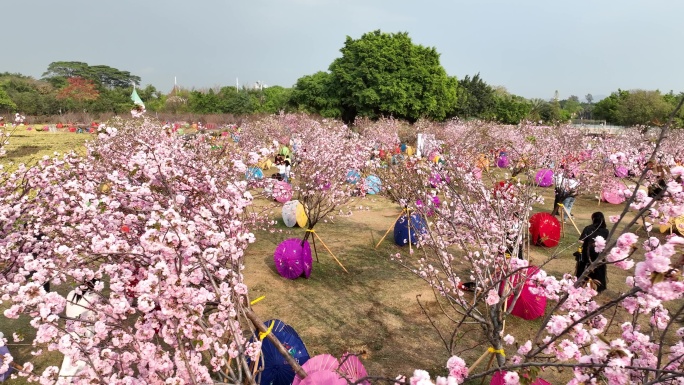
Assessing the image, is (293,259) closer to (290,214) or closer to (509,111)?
(290,214)

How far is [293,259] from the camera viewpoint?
891 cm

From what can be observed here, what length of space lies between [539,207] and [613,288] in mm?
7595

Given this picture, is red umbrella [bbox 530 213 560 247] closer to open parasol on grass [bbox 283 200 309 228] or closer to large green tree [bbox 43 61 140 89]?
open parasol on grass [bbox 283 200 309 228]

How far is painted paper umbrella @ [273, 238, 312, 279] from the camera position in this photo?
891 centimetres

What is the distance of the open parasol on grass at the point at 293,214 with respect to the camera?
12656 millimetres

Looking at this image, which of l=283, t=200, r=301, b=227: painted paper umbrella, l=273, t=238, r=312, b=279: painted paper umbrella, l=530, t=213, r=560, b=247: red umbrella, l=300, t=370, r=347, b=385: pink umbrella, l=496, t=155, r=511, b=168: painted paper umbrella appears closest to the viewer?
l=300, t=370, r=347, b=385: pink umbrella

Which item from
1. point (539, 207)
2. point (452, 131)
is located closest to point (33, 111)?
point (452, 131)

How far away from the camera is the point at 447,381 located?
215 cm

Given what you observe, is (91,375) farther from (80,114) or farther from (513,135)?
(80,114)

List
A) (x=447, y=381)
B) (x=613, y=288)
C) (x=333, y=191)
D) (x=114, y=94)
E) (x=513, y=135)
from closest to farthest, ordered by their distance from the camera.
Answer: (x=447, y=381) < (x=613, y=288) < (x=333, y=191) < (x=513, y=135) < (x=114, y=94)

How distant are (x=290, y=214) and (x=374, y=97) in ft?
97.1

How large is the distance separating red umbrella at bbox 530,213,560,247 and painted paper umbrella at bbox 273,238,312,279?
6435 mm

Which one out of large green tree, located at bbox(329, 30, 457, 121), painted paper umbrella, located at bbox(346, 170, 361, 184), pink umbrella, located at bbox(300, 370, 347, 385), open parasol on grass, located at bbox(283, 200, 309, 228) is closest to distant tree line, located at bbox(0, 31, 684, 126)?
large green tree, located at bbox(329, 30, 457, 121)

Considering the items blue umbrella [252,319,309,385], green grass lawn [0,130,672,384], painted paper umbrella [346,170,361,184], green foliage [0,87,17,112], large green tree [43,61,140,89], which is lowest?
green grass lawn [0,130,672,384]
